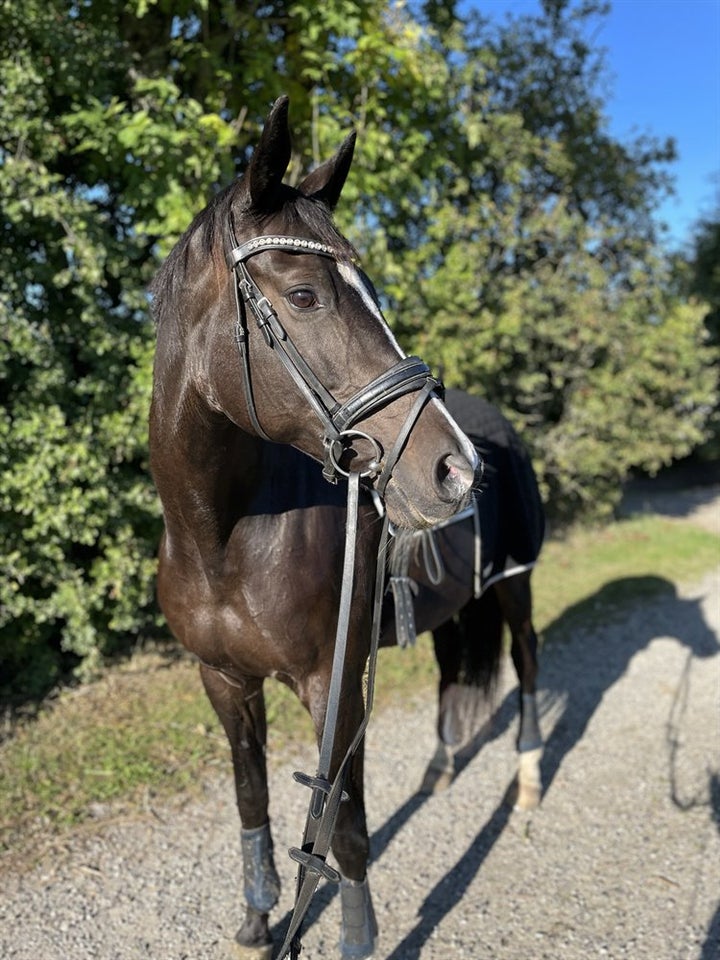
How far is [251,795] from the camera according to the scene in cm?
242

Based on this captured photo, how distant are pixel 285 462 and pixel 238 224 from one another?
2.40 feet

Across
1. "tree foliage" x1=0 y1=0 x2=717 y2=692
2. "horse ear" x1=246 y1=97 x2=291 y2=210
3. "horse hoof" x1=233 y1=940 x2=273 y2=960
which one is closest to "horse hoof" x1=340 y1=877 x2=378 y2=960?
"horse hoof" x1=233 y1=940 x2=273 y2=960

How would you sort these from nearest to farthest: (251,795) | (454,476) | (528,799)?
(454,476) → (251,795) → (528,799)

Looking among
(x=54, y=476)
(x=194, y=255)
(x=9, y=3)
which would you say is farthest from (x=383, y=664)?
(x=9, y=3)

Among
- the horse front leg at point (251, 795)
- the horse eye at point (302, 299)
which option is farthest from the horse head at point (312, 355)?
the horse front leg at point (251, 795)

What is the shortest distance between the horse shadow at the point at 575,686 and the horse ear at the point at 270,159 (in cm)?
273

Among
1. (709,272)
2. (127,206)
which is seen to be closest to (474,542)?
(127,206)

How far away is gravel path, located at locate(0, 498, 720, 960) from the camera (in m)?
2.64

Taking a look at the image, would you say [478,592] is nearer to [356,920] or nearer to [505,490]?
[505,490]

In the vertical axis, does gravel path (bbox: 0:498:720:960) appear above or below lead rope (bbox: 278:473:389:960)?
below

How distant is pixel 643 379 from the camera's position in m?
9.68

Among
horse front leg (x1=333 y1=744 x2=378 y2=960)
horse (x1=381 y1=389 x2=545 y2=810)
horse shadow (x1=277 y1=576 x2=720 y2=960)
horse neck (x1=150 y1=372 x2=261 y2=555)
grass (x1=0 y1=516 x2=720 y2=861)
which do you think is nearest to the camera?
horse neck (x1=150 y1=372 x2=261 y2=555)

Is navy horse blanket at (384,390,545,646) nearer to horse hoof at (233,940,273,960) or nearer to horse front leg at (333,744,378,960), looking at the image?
horse front leg at (333,744,378,960)

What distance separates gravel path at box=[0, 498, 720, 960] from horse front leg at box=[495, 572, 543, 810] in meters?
0.14
